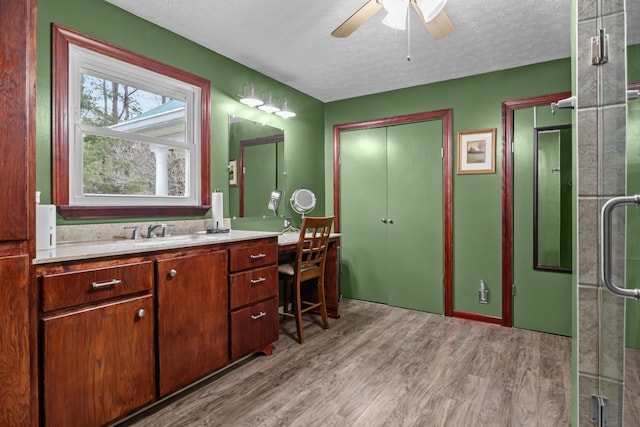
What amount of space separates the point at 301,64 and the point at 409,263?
2279 millimetres

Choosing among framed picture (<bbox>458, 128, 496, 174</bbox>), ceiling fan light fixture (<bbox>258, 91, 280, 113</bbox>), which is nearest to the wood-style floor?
framed picture (<bbox>458, 128, 496, 174</bbox>)

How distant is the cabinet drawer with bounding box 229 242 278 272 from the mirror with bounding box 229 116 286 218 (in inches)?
26.4

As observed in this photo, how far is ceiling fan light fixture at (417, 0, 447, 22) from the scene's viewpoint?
1672 mm

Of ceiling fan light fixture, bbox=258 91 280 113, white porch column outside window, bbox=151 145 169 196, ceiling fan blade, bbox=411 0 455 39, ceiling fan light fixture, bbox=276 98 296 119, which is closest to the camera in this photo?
ceiling fan blade, bbox=411 0 455 39

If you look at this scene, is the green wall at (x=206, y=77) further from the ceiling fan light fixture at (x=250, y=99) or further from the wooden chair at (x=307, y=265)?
the wooden chair at (x=307, y=265)

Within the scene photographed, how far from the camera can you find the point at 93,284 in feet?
4.99

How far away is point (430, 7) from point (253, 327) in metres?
2.17

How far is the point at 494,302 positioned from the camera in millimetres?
3225

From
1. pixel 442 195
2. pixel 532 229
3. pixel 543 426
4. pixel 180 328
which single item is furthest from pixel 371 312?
pixel 180 328

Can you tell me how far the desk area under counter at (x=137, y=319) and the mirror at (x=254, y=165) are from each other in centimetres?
78

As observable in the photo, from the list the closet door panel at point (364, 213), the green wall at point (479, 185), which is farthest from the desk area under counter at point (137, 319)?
the green wall at point (479, 185)

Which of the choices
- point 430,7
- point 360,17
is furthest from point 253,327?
point 430,7

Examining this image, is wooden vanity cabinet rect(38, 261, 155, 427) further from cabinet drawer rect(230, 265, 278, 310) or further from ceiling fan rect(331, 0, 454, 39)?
ceiling fan rect(331, 0, 454, 39)

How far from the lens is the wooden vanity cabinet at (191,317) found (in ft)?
5.91
